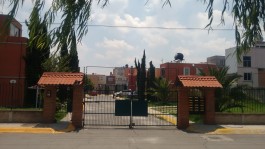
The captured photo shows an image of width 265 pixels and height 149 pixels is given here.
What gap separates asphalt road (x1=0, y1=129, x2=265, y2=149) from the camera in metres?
13.9


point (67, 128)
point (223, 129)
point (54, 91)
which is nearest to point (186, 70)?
point (223, 129)

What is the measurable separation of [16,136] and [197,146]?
7.13m

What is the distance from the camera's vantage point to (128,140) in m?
15.5

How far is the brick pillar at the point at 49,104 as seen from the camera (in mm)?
19953

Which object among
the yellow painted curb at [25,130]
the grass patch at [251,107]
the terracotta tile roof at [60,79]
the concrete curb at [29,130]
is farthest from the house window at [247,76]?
the yellow painted curb at [25,130]

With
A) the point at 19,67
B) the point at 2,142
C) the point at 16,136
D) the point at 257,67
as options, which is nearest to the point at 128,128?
the point at 16,136

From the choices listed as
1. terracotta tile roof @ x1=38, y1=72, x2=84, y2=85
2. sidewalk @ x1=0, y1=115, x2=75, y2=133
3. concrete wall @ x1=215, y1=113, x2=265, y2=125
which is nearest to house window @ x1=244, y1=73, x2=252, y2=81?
concrete wall @ x1=215, y1=113, x2=265, y2=125

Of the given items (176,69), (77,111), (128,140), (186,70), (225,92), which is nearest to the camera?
(128,140)

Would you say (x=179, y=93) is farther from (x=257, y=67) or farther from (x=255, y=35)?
(x=257, y=67)

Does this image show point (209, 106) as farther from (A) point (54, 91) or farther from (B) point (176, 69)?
(B) point (176, 69)

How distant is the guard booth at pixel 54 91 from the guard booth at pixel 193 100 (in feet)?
16.1

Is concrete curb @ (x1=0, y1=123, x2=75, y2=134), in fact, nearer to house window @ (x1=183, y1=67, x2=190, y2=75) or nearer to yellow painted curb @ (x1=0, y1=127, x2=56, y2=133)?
yellow painted curb @ (x1=0, y1=127, x2=56, y2=133)

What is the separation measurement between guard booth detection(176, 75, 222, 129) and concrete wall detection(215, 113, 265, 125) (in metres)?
0.73

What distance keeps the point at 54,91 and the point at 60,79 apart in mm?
710
